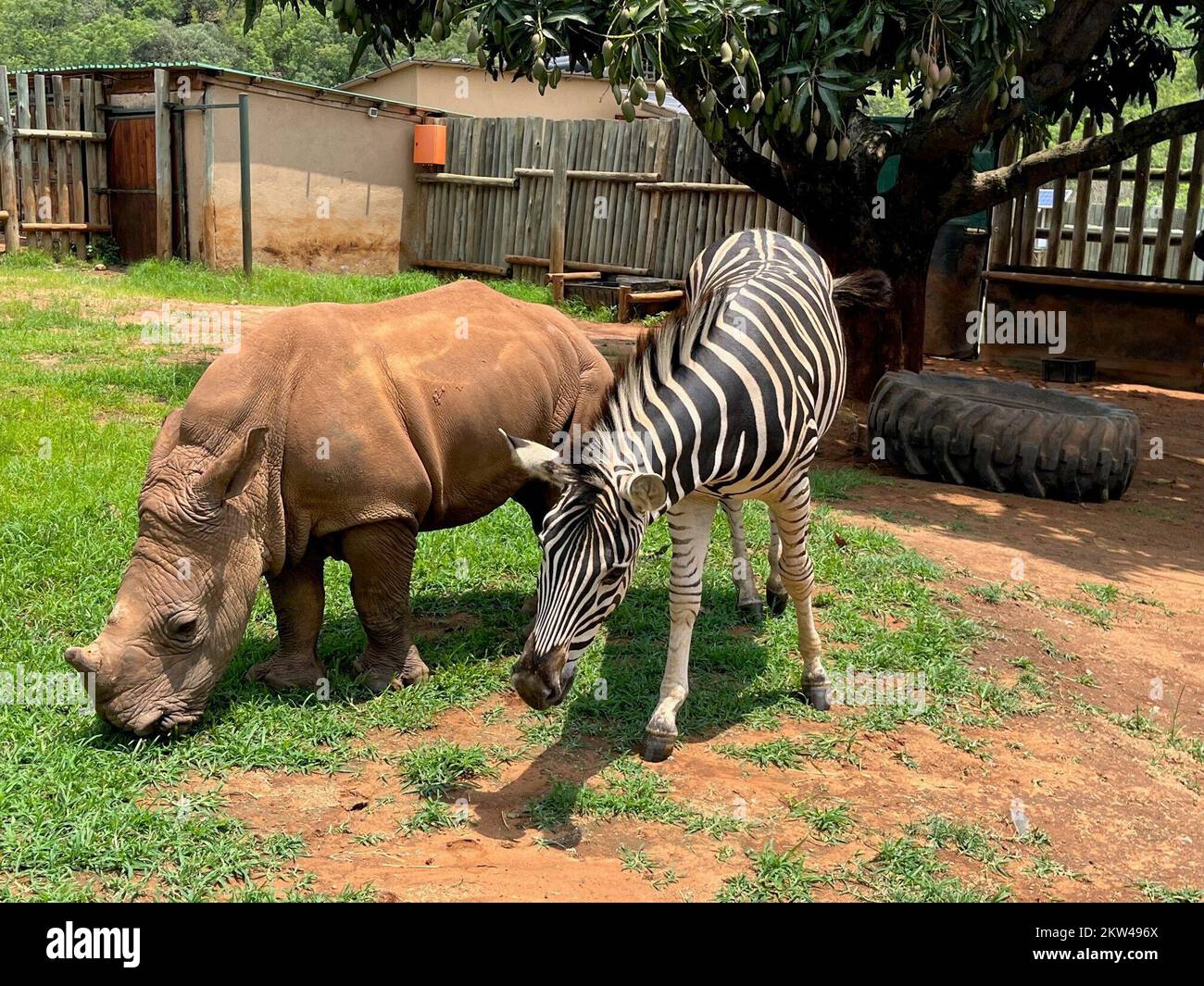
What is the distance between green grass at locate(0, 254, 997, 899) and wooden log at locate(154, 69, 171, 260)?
382 inches

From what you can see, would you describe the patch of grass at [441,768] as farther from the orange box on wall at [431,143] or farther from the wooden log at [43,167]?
the orange box on wall at [431,143]

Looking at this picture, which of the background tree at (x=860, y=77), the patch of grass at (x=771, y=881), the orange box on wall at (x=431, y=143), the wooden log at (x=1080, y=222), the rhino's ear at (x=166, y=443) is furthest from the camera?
the orange box on wall at (x=431, y=143)

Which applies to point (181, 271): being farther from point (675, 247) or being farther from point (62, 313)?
point (675, 247)

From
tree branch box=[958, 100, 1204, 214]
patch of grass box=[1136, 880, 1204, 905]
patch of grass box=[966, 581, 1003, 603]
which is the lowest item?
patch of grass box=[1136, 880, 1204, 905]

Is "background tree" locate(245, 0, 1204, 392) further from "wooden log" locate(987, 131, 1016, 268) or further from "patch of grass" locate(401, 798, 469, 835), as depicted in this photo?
"patch of grass" locate(401, 798, 469, 835)

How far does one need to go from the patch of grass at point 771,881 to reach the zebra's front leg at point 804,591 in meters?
1.32

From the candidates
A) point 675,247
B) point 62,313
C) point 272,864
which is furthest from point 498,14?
point 675,247

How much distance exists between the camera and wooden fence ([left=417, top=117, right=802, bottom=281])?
54.7 feet

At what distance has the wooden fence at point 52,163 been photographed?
55.2 feet

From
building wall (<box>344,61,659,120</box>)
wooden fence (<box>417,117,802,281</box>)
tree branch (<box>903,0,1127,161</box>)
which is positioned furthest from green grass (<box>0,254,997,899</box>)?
building wall (<box>344,61,659,120</box>)

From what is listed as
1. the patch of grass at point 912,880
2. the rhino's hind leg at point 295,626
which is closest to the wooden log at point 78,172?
the rhino's hind leg at point 295,626

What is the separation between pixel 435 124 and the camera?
778 inches

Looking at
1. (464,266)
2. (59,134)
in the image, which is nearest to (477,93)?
(464,266)

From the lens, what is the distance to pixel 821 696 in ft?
16.8
